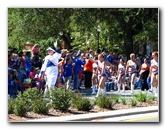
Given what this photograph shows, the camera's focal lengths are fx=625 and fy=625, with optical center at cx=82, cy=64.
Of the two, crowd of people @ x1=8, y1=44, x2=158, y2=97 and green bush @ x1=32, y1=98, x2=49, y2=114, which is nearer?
green bush @ x1=32, y1=98, x2=49, y2=114

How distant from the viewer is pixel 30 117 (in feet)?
41.1

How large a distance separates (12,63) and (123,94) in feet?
10.00

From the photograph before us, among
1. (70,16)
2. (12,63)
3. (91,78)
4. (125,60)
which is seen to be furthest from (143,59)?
(12,63)

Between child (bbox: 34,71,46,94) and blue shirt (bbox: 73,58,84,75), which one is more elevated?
blue shirt (bbox: 73,58,84,75)

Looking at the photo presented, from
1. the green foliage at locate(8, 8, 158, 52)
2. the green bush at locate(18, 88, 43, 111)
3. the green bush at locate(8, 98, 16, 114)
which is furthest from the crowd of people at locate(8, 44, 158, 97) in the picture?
the green bush at locate(8, 98, 16, 114)

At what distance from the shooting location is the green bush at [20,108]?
40.9 ft

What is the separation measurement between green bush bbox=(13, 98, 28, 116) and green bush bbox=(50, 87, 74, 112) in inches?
25.8

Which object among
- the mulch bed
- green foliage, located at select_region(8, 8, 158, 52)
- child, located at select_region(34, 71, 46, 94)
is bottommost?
the mulch bed

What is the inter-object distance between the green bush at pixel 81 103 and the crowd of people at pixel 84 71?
2.36ft

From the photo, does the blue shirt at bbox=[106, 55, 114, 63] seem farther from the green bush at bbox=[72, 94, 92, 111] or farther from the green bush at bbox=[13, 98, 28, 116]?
the green bush at bbox=[13, 98, 28, 116]

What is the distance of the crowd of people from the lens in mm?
14367

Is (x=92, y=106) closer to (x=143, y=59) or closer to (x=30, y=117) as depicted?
(x=30, y=117)

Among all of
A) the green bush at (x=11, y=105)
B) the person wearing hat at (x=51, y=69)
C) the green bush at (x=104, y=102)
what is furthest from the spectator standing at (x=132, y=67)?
the green bush at (x=11, y=105)

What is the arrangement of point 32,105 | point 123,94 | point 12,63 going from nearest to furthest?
point 32,105, point 12,63, point 123,94
